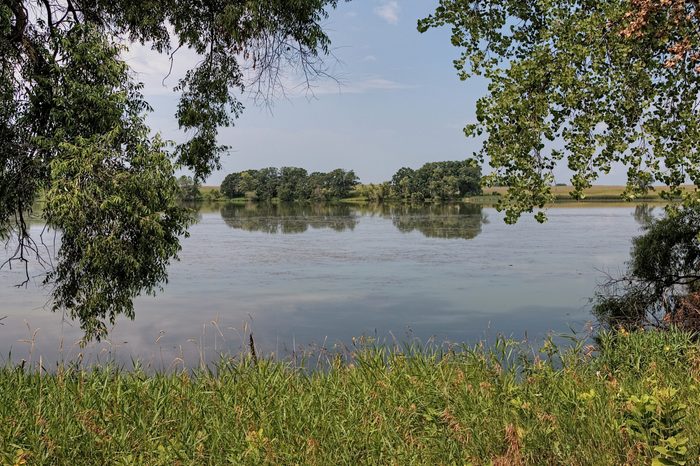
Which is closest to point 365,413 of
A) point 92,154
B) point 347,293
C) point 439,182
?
point 92,154

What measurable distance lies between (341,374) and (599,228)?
4794 centimetres

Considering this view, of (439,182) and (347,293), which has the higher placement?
(439,182)

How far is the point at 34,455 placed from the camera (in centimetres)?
442

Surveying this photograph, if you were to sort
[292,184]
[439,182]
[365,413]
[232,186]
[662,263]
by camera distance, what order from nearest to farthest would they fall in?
[365,413]
[662,263]
[439,182]
[292,184]
[232,186]

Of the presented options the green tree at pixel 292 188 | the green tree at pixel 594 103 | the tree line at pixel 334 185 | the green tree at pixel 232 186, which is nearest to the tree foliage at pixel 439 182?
the tree line at pixel 334 185

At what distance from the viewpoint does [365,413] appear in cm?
524

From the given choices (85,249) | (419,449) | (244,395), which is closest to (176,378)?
(244,395)

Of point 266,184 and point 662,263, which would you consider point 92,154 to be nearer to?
point 662,263

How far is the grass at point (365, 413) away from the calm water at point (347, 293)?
4509mm

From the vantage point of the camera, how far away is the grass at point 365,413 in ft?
13.8

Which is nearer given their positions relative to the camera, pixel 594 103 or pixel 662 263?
pixel 594 103

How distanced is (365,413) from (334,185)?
11524 centimetres

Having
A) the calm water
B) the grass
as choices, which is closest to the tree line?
the calm water

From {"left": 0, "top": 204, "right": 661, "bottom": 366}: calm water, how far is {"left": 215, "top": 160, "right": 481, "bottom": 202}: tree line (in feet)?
200
